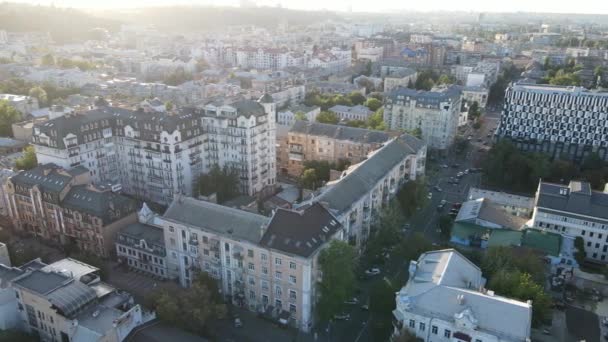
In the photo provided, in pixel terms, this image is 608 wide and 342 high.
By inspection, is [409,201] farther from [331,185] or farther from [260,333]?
[260,333]

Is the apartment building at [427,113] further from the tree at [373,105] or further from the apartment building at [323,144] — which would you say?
the apartment building at [323,144]

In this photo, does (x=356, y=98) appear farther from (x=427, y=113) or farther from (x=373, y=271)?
(x=373, y=271)

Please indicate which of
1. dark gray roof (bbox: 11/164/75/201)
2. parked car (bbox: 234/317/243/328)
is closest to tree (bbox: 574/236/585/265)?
parked car (bbox: 234/317/243/328)

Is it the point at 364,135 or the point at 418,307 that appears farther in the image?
the point at 364,135

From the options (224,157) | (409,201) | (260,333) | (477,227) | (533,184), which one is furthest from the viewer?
(533,184)

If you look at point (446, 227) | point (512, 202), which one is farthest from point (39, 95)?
point (512, 202)

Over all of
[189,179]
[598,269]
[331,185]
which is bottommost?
[598,269]

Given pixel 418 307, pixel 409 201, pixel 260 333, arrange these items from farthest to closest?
pixel 409 201 < pixel 260 333 < pixel 418 307

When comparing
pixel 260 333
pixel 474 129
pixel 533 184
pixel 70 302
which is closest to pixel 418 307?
pixel 260 333
